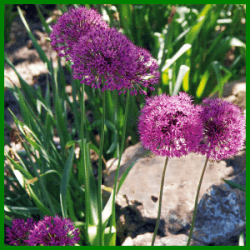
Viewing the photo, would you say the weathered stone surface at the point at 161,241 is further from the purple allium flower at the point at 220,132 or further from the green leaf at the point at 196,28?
the green leaf at the point at 196,28

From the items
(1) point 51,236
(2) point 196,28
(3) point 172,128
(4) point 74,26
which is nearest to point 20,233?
(1) point 51,236

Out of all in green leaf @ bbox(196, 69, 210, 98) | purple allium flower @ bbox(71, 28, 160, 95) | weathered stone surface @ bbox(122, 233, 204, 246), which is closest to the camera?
purple allium flower @ bbox(71, 28, 160, 95)

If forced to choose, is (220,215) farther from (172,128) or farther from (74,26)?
(74,26)

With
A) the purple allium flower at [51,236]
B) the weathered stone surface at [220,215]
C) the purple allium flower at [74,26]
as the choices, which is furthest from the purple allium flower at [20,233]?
the weathered stone surface at [220,215]

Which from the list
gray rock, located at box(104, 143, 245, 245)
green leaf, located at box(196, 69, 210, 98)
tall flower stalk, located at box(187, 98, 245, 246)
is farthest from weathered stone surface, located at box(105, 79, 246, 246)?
green leaf, located at box(196, 69, 210, 98)

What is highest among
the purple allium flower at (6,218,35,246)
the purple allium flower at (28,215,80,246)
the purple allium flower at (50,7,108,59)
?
the purple allium flower at (50,7,108,59)

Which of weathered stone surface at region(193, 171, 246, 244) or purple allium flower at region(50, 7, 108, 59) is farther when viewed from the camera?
weathered stone surface at region(193, 171, 246, 244)

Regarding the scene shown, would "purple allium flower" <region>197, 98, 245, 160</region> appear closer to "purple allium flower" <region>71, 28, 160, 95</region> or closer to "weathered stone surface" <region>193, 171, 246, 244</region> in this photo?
"purple allium flower" <region>71, 28, 160, 95</region>
